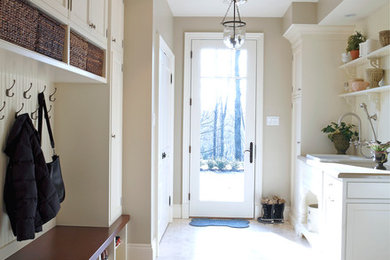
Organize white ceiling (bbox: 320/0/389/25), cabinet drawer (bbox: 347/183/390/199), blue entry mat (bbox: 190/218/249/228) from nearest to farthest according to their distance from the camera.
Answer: cabinet drawer (bbox: 347/183/390/199), white ceiling (bbox: 320/0/389/25), blue entry mat (bbox: 190/218/249/228)

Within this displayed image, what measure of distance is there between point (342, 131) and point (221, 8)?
80.4 inches

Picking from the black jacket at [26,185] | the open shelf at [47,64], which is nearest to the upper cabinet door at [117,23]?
the open shelf at [47,64]

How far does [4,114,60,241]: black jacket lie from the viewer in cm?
199

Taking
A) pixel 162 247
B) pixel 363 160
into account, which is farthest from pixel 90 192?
pixel 363 160

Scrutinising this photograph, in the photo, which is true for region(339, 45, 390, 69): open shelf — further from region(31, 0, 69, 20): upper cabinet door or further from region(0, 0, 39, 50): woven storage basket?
region(0, 0, 39, 50): woven storage basket

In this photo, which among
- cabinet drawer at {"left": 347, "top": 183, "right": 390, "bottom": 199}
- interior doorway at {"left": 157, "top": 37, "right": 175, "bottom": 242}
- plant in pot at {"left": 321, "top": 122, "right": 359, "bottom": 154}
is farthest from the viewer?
plant in pot at {"left": 321, "top": 122, "right": 359, "bottom": 154}

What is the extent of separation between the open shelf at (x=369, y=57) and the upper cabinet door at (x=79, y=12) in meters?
2.49

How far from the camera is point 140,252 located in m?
3.26

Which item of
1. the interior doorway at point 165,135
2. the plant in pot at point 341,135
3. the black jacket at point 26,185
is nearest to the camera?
the black jacket at point 26,185

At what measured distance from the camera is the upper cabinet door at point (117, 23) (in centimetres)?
283

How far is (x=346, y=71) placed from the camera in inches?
169

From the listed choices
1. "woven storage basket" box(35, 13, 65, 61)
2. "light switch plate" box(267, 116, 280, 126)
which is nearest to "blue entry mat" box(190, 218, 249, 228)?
"light switch plate" box(267, 116, 280, 126)

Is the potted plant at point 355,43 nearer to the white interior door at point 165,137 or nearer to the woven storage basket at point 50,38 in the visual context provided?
the white interior door at point 165,137

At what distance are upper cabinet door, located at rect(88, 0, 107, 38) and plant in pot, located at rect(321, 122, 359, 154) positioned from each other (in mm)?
2778
